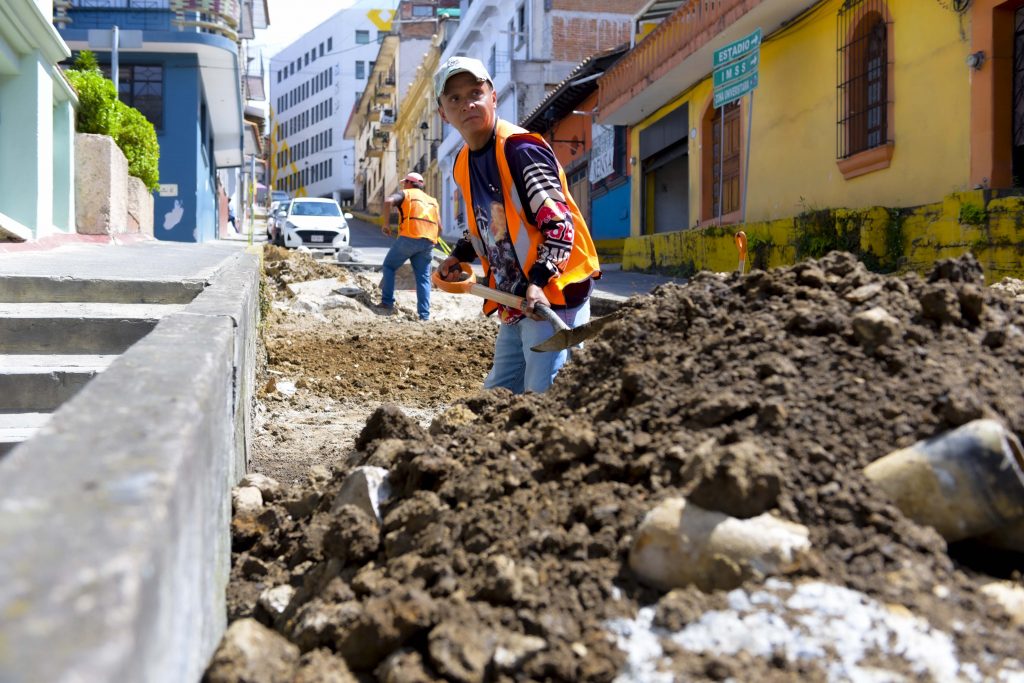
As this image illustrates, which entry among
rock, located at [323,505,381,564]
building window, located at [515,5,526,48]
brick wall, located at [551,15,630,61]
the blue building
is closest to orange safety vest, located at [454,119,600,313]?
rock, located at [323,505,381,564]

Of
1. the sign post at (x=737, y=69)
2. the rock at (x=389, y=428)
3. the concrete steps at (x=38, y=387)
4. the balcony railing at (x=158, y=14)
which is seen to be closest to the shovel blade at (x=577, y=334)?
the rock at (x=389, y=428)

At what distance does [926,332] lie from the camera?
2340 mm

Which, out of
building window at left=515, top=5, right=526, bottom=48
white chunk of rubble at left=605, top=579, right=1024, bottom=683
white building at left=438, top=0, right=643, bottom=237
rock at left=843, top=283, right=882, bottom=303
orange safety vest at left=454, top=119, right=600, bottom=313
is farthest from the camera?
building window at left=515, top=5, right=526, bottom=48

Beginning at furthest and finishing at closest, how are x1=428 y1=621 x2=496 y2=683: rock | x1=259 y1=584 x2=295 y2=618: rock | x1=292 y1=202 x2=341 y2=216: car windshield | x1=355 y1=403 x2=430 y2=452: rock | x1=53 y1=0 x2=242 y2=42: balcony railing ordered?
x1=292 y1=202 x2=341 y2=216: car windshield → x1=53 y1=0 x2=242 y2=42: balcony railing → x1=355 y1=403 x2=430 y2=452: rock → x1=259 y1=584 x2=295 y2=618: rock → x1=428 y1=621 x2=496 y2=683: rock

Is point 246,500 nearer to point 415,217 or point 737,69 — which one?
point 415,217

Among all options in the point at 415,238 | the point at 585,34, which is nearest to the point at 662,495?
the point at 415,238

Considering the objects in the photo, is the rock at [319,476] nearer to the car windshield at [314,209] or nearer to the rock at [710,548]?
the rock at [710,548]

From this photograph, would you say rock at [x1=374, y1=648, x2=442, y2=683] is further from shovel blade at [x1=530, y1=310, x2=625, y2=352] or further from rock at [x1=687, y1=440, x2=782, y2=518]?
shovel blade at [x1=530, y1=310, x2=625, y2=352]

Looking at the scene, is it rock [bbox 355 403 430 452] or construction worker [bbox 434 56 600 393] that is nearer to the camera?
rock [bbox 355 403 430 452]

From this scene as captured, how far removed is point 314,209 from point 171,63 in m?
4.74

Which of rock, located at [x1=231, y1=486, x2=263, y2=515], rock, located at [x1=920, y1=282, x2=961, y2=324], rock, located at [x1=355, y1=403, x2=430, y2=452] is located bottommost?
rock, located at [x1=231, y1=486, x2=263, y2=515]

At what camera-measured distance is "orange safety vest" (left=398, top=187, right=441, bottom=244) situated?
1079 cm

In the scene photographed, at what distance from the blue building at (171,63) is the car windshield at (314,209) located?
7.63ft

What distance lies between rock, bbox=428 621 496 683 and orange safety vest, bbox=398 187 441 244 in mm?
9194
